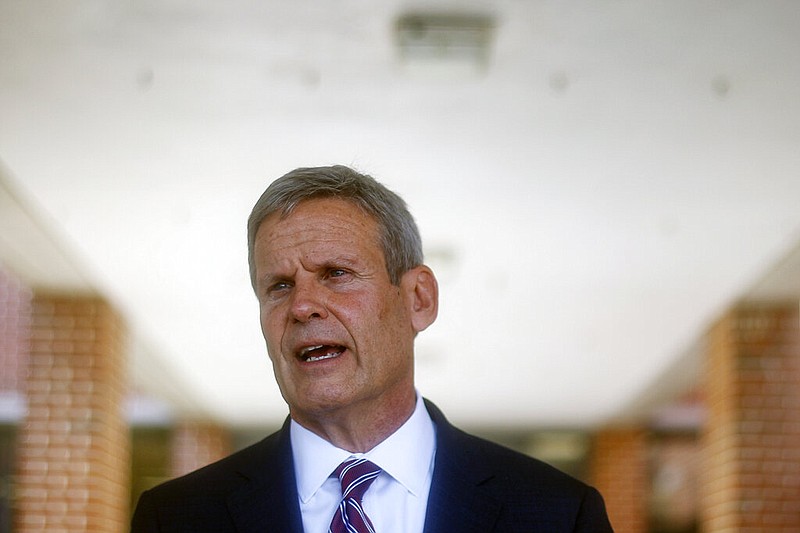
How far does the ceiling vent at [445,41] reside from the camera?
12.0ft

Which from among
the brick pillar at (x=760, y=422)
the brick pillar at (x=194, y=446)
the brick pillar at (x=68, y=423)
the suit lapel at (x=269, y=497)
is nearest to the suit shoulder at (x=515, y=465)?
the suit lapel at (x=269, y=497)

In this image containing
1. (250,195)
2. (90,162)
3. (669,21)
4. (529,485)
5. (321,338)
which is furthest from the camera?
(250,195)

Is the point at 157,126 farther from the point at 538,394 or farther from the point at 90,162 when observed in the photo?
the point at 538,394

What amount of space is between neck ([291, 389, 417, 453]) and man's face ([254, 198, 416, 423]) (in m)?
0.01

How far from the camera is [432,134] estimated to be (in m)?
4.68

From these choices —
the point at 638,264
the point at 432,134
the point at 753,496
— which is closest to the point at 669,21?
the point at 432,134

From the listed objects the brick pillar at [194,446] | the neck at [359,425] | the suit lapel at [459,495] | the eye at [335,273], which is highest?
the brick pillar at [194,446]

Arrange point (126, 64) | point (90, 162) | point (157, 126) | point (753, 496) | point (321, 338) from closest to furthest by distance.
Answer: point (321, 338)
point (126, 64)
point (157, 126)
point (90, 162)
point (753, 496)

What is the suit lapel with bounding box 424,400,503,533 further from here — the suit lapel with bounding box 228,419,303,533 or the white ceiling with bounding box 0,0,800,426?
the white ceiling with bounding box 0,0,800,426

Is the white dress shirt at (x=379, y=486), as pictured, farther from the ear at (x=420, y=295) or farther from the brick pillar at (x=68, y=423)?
the brick pillar at (x=68, y=423)

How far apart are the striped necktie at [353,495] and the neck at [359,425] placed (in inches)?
1.2

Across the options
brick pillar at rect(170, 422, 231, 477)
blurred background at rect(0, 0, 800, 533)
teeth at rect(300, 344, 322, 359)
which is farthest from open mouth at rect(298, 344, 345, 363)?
brick pillar at rect(170, 422, 231, 477)

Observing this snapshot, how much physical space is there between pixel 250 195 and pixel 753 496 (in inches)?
150

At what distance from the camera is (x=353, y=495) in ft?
5.28
